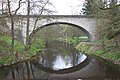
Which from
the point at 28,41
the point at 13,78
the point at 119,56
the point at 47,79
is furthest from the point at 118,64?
the point at 28,41

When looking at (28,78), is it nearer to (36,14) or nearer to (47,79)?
(47,79)

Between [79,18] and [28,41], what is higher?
[79,18]

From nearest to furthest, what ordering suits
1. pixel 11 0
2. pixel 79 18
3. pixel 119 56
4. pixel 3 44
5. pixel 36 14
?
pixel 119 56, pixel 11 0, pixel 3 44, pixel 36 14, pixel 79 18

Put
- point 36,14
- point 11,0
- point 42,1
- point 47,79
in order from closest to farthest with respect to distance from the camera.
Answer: point 47,79
point 11,0
point 42,1
point 36,14

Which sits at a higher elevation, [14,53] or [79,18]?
[79,18]

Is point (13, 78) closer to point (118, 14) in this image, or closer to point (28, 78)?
point (28, 78)

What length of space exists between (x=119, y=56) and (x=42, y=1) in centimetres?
1290

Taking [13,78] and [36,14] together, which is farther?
[36,14]

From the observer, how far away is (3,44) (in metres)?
27.3

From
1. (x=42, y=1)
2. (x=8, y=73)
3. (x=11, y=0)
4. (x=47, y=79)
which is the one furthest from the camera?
(x=42, y=1)

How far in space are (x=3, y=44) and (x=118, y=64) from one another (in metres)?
13.7

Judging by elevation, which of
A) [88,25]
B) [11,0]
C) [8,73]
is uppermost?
[11,0]

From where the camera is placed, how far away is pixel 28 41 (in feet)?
108

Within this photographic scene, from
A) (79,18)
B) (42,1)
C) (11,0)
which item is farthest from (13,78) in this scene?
(79,18)
